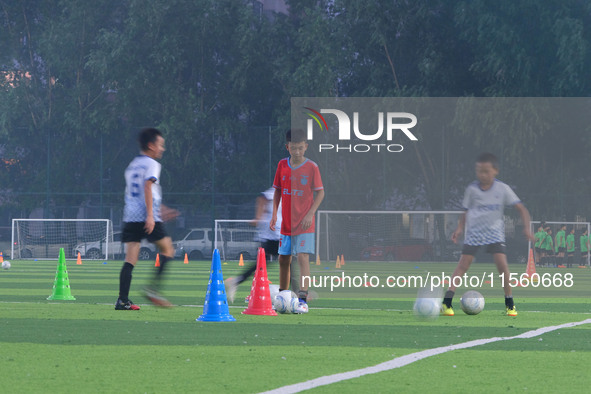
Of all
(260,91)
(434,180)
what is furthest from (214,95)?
(434,180)

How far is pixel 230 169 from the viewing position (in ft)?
158

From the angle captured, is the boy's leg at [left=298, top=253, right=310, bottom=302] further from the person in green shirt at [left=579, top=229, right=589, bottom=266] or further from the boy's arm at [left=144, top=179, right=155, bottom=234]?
the person in green shirt at [left=579, top=229, right=589, bottom=266]

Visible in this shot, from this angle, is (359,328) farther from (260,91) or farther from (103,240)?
(260,91)

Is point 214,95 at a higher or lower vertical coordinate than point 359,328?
higher

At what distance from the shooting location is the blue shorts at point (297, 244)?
1214 centimetres

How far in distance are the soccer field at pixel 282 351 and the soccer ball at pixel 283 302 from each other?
30 cm

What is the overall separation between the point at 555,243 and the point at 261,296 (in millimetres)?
27843

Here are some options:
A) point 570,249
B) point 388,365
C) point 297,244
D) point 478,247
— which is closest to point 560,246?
point 570,249

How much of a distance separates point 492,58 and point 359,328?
104 feet

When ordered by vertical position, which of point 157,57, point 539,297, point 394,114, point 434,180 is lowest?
point 539,297

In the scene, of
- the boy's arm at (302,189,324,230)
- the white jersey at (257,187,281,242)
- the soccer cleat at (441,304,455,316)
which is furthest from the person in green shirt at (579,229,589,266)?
the boy's arm at (302,189,324,230)

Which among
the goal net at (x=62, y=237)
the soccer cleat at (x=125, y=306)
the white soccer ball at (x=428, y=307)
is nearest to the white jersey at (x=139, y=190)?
the soccer cleat at (x=125, y=306)

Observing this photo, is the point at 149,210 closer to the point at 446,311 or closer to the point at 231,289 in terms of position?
the point at 231,289

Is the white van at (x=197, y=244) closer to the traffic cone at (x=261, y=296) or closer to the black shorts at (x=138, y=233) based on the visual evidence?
the black shorts at (x=138, y=233)
